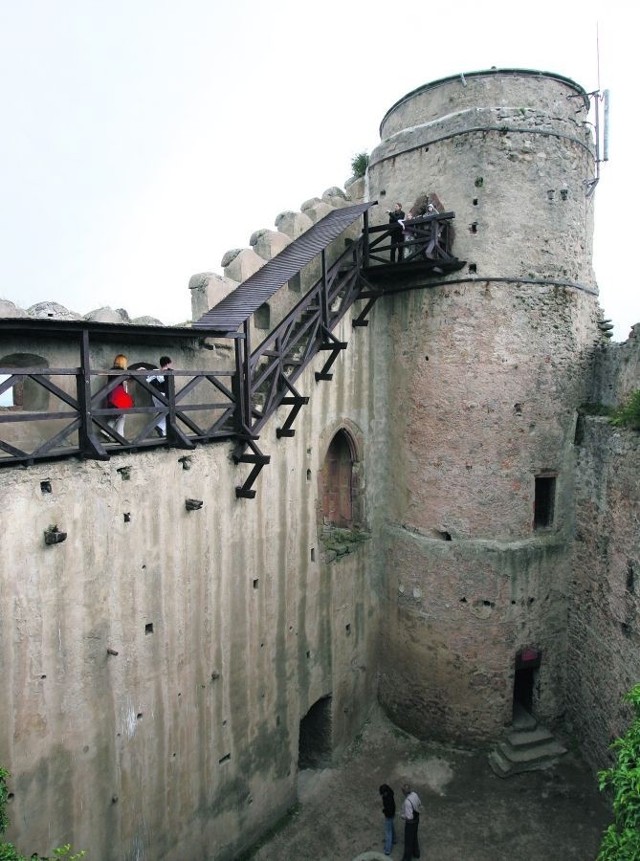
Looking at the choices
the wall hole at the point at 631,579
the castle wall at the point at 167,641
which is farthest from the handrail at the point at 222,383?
the wall hole at the point at 631,579

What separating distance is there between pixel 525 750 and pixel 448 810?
2.00 metres

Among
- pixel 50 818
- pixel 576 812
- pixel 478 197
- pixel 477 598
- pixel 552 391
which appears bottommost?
pixel 576 812

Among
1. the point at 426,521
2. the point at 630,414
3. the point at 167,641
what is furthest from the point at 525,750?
the point at 167,641

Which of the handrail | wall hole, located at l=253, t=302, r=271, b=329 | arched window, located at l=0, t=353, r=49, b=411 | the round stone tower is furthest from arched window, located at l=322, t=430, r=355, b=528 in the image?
arched window, located at l=0, t=353, r=49, b=411

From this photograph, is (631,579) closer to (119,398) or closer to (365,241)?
(365,241)

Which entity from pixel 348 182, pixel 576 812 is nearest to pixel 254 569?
pixel 576 812

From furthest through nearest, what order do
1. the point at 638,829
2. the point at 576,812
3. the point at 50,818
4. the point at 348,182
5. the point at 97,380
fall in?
the point at 348,182
the point at 576,812
the point at 97,380
the point at 50,818
the point at 638,829

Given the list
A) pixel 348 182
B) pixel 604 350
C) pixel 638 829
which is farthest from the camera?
pixel 348 182

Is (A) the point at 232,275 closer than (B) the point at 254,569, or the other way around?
(B) the point at 254,569

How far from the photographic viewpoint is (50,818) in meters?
6.54

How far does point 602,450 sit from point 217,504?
6.93 meters

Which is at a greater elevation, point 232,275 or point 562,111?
point 562,111

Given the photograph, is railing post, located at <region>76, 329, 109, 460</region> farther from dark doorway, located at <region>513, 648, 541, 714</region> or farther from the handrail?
dark doorway, located at <region>513, 648, 541, 714</region>

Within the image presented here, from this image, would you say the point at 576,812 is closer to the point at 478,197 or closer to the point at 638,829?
the point at 638,829
